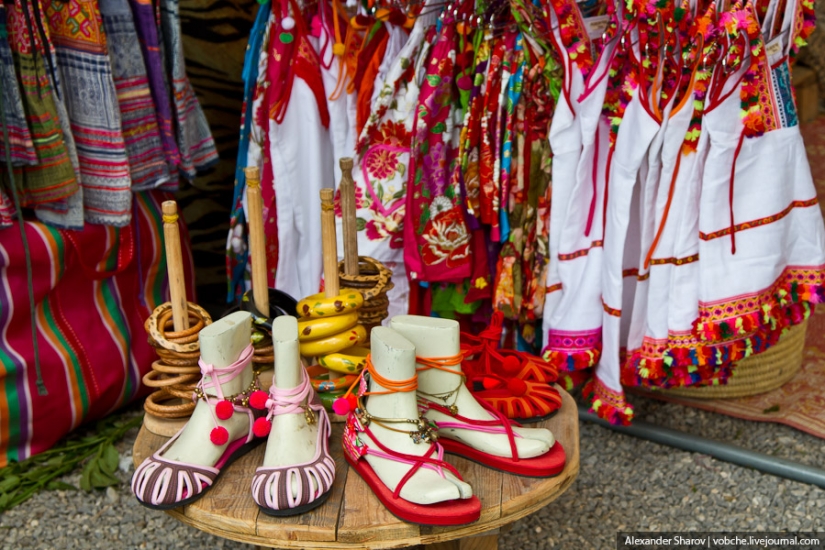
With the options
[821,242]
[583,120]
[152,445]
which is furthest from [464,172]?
[152,445]

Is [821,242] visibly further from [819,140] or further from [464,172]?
[819,140]

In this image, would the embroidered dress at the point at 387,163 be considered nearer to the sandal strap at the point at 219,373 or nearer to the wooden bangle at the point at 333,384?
the wooden bangle at the point at 333,384

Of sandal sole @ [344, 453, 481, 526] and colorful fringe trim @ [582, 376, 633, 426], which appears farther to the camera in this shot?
colorful fringe trim @ [582, 376, 633, 426]

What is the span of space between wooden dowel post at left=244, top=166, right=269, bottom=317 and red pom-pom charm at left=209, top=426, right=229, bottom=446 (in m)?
0.22

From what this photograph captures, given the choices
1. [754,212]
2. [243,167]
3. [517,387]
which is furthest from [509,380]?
[243,167]

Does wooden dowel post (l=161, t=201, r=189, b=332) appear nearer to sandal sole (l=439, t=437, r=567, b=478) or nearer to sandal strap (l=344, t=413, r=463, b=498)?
sandal strap (l=344, t=413, r=463, b=498)

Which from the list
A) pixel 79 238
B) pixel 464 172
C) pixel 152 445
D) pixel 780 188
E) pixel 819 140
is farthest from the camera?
pixel 819 140

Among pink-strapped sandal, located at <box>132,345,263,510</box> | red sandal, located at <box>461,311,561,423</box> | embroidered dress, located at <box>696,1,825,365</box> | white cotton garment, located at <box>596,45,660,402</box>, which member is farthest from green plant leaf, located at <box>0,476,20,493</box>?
embroidered dress, located at <box>696,1,825,365</box>

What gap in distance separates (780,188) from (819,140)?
100 inches

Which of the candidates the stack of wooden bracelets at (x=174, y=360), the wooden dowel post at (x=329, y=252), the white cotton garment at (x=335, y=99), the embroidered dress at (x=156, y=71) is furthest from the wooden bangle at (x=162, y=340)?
the embroidered dress at (x=156, y=71)

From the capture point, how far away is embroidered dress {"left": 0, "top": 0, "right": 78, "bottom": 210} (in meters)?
1.64

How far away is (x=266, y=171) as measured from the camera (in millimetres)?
1998

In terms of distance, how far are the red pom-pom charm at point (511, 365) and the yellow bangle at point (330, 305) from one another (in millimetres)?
281

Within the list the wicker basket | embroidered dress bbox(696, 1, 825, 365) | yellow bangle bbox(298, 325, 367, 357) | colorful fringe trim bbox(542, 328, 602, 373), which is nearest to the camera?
yellow bangle bbox(298, 325, 367, 357)
